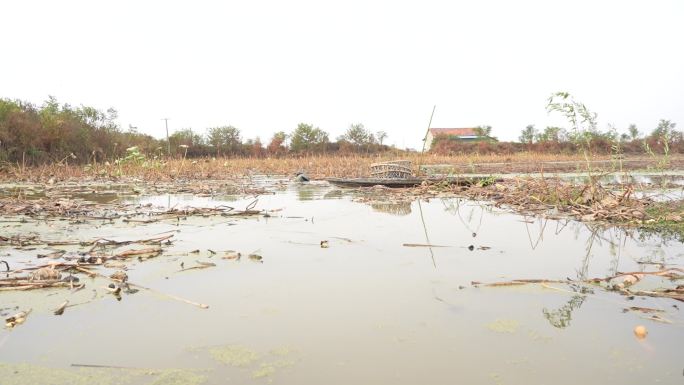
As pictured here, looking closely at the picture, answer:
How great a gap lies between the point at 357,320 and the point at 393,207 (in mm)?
4588

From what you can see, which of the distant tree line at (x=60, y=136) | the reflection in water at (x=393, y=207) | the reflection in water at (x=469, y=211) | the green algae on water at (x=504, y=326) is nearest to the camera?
the green algae on water at (x=504, y=326)

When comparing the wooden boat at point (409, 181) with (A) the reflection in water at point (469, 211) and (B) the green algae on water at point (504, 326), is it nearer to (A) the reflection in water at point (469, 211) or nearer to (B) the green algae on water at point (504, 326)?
(A) the reflection in water at point (469, 211)

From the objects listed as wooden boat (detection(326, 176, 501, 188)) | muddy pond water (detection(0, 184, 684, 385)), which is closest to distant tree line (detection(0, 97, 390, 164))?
wooden boat (detection(326, 176, 501, 188))

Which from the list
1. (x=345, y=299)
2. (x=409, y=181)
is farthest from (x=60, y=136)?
(x=345, y=299)

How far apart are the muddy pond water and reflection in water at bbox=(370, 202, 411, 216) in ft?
6.74

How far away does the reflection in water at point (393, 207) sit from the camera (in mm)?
6090

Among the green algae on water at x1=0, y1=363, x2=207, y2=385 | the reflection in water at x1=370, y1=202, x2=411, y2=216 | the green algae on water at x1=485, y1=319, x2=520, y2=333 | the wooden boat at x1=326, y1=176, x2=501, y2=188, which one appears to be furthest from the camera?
the wooden boat at x1=326, y1=176, x2=501, y2=188

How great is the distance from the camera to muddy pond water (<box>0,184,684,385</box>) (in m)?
1.63

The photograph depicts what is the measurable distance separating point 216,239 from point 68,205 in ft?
10.1

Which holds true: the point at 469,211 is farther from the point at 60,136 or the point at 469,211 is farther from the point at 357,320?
the point at 60,136

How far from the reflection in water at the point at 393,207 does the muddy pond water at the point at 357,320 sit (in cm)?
205

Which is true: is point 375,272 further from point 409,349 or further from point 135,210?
point 135,210

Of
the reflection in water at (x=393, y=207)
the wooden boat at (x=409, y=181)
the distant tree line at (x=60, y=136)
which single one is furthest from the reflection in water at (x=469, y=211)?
the distant tree line at (x=60, y=136)

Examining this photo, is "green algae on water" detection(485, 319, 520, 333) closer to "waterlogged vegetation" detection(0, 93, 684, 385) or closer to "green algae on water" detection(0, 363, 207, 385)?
"waterlogged vegetation" detection(0, 93, 684, 385)
